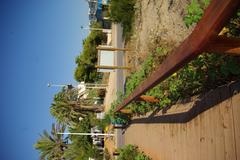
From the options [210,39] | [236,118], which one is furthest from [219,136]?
[210,39]

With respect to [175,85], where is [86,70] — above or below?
above

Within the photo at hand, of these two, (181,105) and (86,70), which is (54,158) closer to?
→ (86,70)

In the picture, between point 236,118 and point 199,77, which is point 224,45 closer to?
point 236,118

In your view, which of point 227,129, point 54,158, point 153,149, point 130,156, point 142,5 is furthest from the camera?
point 54,158

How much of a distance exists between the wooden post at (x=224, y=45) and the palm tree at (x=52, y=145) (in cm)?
2848

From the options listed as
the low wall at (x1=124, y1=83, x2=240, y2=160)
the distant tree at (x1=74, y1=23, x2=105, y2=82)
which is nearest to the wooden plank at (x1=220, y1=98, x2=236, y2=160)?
the low wall at (x1=124, y1=83, x2=240, y2=160)

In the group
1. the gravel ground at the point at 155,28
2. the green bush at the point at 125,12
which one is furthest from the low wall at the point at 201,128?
the green bush at the point at 125,12

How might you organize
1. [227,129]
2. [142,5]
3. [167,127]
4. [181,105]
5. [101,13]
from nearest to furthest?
[227,129] < [181,105] < [167,127] < [142,5] < [101,13]

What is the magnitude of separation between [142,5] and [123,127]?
529 centimetres

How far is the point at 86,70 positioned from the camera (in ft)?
103

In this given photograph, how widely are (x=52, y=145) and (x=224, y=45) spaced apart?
3027cm

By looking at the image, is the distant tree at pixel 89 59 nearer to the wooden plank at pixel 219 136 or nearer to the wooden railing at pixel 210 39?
the wooden plank at pixel 219 136

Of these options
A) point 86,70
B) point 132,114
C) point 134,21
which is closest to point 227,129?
point 132,114

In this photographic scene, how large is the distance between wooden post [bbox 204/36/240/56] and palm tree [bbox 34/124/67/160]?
28.5 meters
